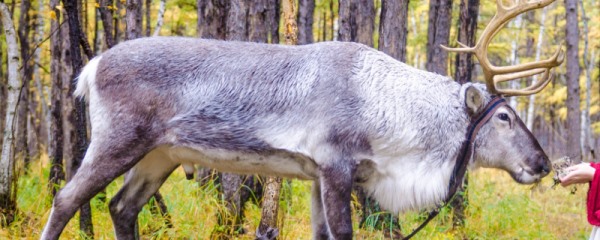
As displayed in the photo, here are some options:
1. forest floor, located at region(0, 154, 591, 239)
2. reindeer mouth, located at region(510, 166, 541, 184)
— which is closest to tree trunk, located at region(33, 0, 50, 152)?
forest floor, located at region(0, 154, 591, 239)

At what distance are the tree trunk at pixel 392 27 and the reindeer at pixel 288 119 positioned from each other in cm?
183

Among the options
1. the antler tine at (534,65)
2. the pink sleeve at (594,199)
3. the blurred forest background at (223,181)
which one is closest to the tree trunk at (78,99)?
the blurred forest background at (223,181)

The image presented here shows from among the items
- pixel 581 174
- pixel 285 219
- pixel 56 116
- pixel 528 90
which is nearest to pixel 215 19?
pixel 285 219

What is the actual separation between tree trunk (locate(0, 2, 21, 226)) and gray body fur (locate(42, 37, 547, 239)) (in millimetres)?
1798

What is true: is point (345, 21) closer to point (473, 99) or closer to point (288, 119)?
point (473, 99)

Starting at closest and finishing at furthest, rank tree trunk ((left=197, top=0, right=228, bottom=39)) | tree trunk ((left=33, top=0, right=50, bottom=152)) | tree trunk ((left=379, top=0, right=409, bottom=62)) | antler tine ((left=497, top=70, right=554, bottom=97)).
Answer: antler tine ((left=497, top=70, right=554, bottom=97)) < tree trunk ((left=379, top=0, right=409, bottom=62)) < tree trunk ((left=197, top=0, right=228, bottom=39)) < tree trunk ((left=33, top=0, right=50, bottom=152))

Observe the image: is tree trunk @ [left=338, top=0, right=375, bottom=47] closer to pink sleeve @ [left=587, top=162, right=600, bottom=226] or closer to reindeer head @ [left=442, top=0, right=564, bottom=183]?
reindeer head @ [left=442, top=0, right=564, bottom=183]

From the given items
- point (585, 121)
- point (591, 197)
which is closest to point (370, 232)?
point (591, 197)

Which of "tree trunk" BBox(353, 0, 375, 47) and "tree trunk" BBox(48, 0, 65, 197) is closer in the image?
"tree trunk" BBox(353, 0, 375, 47)

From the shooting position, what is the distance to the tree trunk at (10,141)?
6125 mm

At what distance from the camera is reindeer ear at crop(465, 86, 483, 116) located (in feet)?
15.7

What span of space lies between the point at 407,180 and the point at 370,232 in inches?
62.2

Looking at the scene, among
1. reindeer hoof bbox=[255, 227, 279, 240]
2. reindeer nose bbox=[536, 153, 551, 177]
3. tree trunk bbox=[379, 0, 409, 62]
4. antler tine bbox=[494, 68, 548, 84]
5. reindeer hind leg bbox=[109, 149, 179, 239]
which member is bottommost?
reindeer hoof bbox=[255, 227, 279, 240]

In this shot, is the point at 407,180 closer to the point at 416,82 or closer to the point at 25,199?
the point at 416,82
